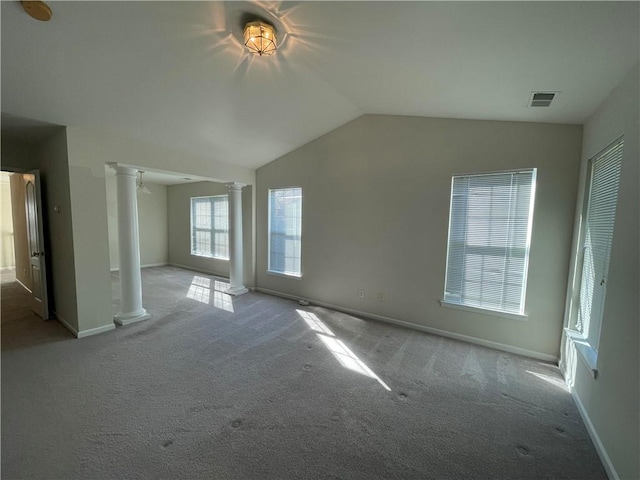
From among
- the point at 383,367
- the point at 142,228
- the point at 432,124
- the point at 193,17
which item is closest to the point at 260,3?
the point at 193,17

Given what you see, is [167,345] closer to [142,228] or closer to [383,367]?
[383,367]

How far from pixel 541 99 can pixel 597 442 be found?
8.41ft

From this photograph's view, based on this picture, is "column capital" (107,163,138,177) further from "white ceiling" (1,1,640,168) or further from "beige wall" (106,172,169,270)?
"beige wall" (106,172,169,270)

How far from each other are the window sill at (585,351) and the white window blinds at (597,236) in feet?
0.10

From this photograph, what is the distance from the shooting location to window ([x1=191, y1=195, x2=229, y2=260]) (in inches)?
244

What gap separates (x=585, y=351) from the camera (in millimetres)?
1972

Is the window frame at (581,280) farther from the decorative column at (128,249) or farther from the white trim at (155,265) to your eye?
the white trim at (155,265)

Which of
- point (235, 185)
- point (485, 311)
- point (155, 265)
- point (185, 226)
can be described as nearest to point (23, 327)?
point (235, 185)

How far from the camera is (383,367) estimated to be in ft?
8.05

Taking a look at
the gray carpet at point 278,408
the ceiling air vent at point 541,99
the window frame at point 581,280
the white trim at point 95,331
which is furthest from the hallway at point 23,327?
the ceiling air vent at point 541,99

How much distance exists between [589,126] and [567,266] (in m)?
1.33

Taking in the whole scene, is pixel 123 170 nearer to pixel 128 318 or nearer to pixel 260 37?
pixel 128 318

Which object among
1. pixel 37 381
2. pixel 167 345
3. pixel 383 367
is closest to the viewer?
pixel 37 381

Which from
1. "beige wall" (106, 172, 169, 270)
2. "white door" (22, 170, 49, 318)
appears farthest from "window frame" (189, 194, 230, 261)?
"white door" (22, 170, 49, 318)
